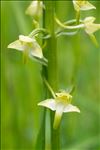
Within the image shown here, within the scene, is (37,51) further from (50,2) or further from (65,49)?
(65,49)

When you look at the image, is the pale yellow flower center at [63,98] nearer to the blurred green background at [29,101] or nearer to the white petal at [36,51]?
the white petal at [36,51]

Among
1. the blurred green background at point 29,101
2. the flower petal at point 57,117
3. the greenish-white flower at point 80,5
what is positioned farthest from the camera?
the blurred green background at point 29,101

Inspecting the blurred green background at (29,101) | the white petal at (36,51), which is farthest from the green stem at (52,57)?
the blurred green background at (29,101)

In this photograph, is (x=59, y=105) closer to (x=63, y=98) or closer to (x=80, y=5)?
(x=63, y=98)

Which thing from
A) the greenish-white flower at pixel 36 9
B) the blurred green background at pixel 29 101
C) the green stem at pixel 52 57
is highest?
the greenish-white flower at pixel 36 9

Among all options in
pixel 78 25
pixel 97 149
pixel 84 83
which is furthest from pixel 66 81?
pixel 78 25
